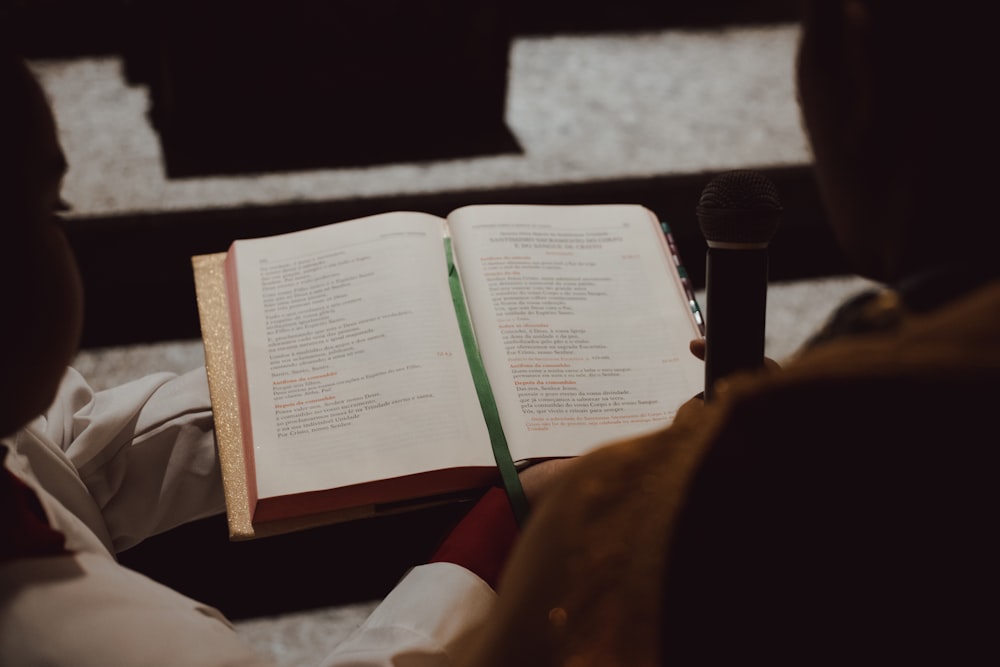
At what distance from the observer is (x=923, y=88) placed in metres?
0.50

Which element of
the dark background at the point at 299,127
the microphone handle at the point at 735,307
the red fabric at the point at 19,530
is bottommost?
the dark background at the point at 299,127

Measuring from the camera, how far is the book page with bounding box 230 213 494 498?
0.92 m

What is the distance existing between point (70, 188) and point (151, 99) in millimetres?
408

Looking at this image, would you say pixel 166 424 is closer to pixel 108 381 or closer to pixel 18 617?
pixel 18 617

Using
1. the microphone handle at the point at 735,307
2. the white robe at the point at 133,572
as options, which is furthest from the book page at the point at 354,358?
the microphone handle at the point at 735,307

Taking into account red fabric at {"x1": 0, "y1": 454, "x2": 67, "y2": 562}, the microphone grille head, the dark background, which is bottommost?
the dark background

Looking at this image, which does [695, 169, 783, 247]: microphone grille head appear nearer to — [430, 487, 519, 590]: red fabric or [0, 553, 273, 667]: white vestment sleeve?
[430, 487, 519, 590]: red fabric

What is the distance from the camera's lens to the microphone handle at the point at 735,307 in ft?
2.56

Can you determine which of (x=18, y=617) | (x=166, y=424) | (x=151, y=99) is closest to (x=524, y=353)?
(x=166, y=424)

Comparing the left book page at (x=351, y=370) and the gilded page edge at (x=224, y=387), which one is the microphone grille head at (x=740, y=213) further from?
the gilded page edge at (x=224, y=387)

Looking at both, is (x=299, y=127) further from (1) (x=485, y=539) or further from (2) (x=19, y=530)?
(2) (x=19, y=530)

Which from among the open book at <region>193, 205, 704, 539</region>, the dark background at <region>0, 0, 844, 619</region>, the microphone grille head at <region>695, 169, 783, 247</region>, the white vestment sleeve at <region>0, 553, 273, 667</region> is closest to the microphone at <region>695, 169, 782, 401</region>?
the microphone grille head at <region>695, 169, 783, 247</region>

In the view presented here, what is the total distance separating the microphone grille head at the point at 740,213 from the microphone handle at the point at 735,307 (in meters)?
0.01

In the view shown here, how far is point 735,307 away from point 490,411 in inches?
10.9
